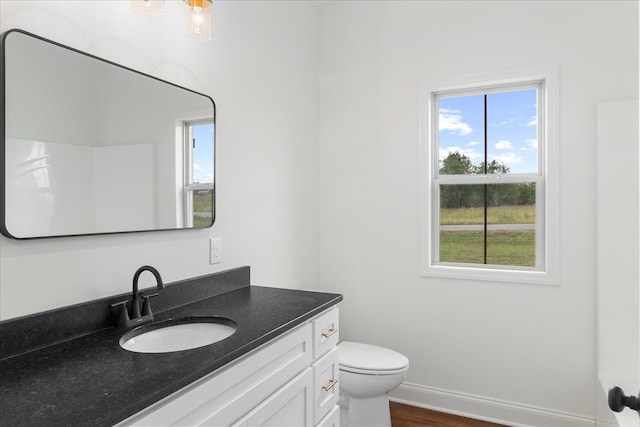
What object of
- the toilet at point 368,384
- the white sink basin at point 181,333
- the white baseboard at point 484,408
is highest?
the white sink basin at point 181,333

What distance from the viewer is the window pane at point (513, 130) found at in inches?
Answer: 100

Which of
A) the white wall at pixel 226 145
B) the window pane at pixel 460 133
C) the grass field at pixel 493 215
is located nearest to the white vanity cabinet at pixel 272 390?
the white wall at pixel 226 145

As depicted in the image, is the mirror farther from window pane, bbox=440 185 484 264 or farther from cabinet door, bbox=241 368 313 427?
window pane, bbox=440 185 484 264

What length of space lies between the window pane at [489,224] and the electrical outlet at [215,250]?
1.54 metres

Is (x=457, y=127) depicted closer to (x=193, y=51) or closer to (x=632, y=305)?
(x=632, y=305)

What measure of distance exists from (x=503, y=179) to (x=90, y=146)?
230cm

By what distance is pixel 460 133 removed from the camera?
274 cm

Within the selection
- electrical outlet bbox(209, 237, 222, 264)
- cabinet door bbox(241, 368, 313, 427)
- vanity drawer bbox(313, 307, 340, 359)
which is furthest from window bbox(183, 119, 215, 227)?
cabinet door bbox(241, 368, 313, 427)

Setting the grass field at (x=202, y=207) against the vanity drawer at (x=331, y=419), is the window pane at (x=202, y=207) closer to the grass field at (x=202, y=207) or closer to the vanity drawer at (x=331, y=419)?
the grass field at (x=202, y=207)

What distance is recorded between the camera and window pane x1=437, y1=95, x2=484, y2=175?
2.69m

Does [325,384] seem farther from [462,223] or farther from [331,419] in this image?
[462,223]

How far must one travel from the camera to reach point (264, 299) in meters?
1.79

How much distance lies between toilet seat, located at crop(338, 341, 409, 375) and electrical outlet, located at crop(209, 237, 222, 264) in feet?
2.89

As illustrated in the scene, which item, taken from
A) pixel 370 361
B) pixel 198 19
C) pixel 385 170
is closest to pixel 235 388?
pixel 370 361
